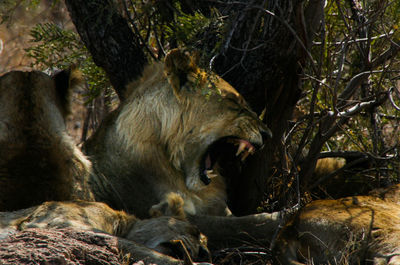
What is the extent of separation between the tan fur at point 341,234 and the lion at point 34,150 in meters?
1.46

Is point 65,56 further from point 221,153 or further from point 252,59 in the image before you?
point 221,153

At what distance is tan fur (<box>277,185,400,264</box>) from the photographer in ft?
9.62

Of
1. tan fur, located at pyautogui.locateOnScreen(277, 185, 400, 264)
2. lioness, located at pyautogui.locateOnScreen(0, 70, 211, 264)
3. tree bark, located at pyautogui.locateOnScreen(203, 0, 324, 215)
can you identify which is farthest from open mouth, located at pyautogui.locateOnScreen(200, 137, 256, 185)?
tan fur, located at pyautogui.locateOnScreen(277, 185, 400, 264)

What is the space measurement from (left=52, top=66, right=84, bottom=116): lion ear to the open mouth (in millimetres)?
1083

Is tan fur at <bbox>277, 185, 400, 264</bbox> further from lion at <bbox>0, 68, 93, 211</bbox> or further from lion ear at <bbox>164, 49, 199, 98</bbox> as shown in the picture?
lion at <bbox>0, 68, 93, 211</bbox>

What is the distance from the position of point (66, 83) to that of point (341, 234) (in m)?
2.20

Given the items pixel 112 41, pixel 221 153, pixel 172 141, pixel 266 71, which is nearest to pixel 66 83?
pixel 112 41

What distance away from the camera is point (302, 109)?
18.0ft

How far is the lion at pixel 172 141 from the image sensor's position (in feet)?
13.0

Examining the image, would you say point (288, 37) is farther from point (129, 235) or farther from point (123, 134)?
point (129, 235)

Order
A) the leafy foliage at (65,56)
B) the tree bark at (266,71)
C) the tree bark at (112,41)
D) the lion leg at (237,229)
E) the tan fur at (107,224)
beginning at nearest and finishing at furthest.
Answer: the tan fur at (107,224)
the lion leg at (237,229)
the tree bark at (266,71)
the tree bark at (112,41)
the leafy foliage at (65,56)

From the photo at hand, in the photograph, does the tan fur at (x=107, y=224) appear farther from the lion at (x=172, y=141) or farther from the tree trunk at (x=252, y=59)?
the tree trunk at (x=252, y=59)

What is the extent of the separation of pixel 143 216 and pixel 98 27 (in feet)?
5.09

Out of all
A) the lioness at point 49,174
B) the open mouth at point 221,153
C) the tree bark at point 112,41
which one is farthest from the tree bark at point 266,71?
the lioness at point 49,174
